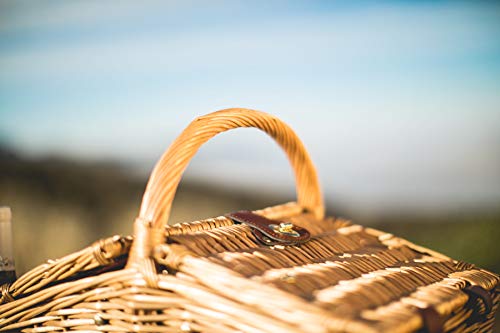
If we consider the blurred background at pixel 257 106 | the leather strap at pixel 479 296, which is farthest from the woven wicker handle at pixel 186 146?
the blurred background at pixel 257 106

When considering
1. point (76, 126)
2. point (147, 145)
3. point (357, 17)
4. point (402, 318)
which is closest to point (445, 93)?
point (357, 17)

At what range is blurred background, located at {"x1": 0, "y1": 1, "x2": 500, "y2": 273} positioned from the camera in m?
1.66

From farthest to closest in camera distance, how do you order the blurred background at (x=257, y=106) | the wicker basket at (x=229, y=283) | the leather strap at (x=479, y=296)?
the blurred background at (x=257, y=106) < the leather strap at (x=479, y=296) < the wicker basket at (x=229, y=283)

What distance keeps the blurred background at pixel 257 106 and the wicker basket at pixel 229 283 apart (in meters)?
0.83

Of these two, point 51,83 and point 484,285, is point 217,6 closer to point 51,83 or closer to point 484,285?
point 51,83

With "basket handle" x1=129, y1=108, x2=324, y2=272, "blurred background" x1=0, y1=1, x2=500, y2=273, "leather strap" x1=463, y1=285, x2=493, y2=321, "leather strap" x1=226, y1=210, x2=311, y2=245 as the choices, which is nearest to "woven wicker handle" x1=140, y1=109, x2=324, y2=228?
"basket handle" x1=129, y1=108, x2=324, y2=272

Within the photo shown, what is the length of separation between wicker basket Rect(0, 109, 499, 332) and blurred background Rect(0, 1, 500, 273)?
2.72 feet

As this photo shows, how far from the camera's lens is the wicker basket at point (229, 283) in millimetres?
622

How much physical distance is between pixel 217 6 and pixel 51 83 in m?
0.53

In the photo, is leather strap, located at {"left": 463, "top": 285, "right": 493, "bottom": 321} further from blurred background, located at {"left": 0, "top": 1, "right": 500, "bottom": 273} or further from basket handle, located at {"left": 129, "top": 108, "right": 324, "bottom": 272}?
blurred background, located at {"left": 0, "top": 1, "right": 500, "bottom": 273}

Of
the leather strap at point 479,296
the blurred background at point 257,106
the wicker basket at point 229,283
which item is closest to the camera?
the wicker basket at point 229,283

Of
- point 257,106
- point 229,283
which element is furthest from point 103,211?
point 229,283

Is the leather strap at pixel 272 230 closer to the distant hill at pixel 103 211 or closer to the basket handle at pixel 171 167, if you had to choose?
the basket handle at pixel 171 167

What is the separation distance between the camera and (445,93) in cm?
171
